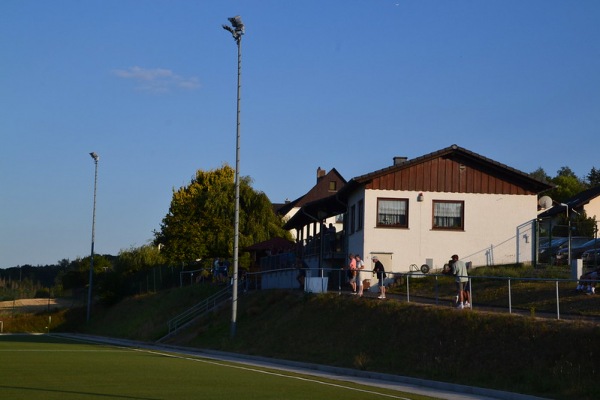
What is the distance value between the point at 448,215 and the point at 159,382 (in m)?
23.3

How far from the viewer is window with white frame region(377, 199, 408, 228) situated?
4062 centimetres

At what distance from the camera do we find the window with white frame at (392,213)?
Result: 1599 inches

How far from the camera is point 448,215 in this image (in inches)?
1617

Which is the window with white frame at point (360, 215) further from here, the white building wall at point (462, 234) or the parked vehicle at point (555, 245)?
the parked vehicle at point (555, 245)

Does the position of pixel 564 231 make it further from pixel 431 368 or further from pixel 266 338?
pixel 431 368

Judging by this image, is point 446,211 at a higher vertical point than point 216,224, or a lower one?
lower

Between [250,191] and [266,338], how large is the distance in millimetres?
47720

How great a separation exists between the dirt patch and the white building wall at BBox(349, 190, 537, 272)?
4015 cm

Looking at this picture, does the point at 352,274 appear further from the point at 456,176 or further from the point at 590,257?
the point at 590,257

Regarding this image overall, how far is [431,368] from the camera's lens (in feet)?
80.1

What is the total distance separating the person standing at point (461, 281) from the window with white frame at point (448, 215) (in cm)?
1115

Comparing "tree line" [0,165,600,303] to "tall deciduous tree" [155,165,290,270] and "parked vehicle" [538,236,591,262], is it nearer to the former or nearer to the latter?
"tall deciduous tree" [155,165,290,270]

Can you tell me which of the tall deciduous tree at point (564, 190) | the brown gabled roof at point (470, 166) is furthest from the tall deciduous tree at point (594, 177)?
the brown gabled roof at point (470, 166)

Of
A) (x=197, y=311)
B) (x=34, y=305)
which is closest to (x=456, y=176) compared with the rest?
(x=197, y=311)
